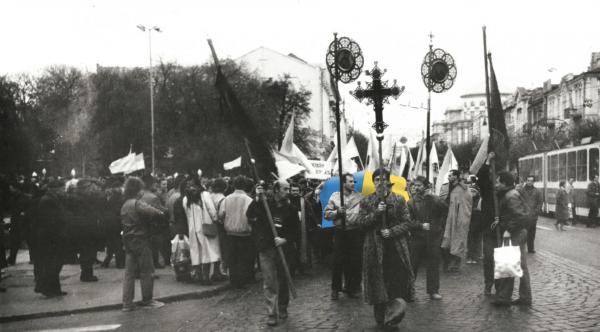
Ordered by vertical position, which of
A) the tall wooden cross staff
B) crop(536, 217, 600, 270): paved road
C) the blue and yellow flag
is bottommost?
crop(536, 217, 600, 270): paved road

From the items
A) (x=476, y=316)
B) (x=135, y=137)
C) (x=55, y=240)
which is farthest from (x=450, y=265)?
(x=135, y=137)

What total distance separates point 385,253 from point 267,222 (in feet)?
5.50

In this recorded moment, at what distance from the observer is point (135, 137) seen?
2126 inches

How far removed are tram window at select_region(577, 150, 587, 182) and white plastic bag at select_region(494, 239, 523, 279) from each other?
22.7 meters

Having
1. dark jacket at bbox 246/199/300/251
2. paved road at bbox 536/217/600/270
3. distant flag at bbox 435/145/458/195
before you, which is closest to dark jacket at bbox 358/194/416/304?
dark jacket at bbox 246/199/300/251

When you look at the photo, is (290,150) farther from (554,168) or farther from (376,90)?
(554,168)

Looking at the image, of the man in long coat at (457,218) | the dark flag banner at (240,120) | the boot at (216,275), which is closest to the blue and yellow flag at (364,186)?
the dark flag banner at (240,120)

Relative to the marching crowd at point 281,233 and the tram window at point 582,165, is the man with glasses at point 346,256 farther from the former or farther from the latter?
the tram window at point 582,165

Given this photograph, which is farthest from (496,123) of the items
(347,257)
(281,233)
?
(281,233)

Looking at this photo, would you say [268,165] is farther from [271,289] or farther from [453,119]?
[453,119]

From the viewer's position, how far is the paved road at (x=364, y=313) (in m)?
8.19

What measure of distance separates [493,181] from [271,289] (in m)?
3.34

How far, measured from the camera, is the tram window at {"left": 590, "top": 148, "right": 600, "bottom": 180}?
28.7 metres

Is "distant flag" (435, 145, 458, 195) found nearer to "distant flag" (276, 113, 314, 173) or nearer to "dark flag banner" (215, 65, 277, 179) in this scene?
"distant flag" (276, 113, 314, 173)
